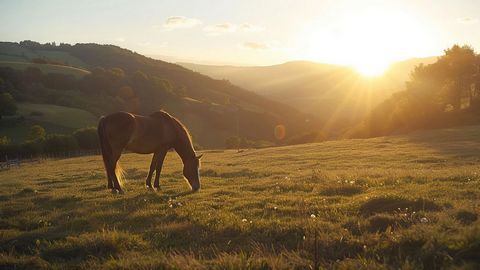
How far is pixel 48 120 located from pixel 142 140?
104 meters

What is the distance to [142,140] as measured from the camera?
674 inches

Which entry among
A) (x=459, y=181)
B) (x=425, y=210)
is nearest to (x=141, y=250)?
(x=425, y=210)

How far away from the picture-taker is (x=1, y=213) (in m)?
12.7

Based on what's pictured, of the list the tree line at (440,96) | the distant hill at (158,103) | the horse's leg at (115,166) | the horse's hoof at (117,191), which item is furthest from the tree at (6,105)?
the horse's hoof at (117,191)

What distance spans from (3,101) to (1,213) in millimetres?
105125

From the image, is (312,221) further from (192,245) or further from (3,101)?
(3,101)

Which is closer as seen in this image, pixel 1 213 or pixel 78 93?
pixel 1 213

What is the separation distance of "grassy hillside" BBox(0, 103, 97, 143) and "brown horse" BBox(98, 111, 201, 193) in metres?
90.3

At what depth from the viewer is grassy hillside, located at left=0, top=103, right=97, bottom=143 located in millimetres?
101500

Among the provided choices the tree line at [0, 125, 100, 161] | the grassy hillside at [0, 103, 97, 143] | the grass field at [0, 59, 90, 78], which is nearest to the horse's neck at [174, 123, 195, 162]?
the tree line at [0, 125, 100, 161]

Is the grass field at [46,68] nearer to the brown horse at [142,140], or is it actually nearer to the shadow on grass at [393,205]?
the brown horse at [142,140]

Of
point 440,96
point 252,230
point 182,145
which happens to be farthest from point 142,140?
point 440,96

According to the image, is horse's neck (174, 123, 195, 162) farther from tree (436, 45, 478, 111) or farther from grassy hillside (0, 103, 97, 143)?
grassy hillside (0, 103, 97, 143)

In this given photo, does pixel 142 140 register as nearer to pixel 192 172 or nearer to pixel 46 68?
pixel 192 172
